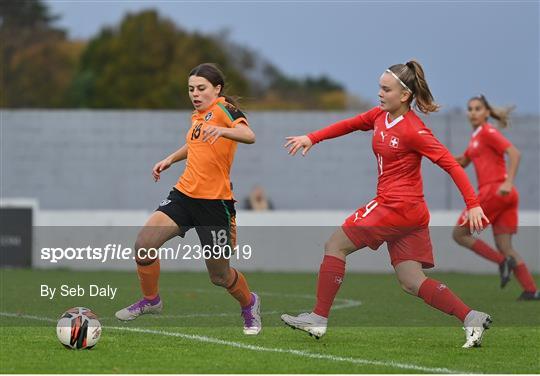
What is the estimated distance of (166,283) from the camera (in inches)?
650

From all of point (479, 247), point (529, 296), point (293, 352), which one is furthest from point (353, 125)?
point (529, 296)

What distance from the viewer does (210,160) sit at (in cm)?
925

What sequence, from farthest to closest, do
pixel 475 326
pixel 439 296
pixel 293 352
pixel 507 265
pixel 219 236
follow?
pixel 507 265 < pixel 219 236 < pixel 439 296 < pixel 475 326 < pixel 293 352

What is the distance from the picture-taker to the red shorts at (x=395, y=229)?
882 centimetres

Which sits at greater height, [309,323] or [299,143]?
[299,143]

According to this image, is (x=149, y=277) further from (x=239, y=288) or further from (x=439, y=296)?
(x=439, y=296)

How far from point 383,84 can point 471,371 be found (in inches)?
95.0

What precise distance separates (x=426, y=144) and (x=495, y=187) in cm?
576

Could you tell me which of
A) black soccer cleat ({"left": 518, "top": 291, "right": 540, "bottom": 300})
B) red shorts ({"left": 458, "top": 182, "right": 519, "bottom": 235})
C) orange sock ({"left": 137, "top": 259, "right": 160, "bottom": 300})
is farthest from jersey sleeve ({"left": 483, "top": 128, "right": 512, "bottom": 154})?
orange sock ({"left": 137, "top": 259, "right": 160, "bottom": 300})

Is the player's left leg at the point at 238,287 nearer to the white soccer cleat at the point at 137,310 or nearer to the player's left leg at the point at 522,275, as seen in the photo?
the white soccer cleat at the point at 137,310

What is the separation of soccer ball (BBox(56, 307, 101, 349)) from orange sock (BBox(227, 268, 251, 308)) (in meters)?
1.44

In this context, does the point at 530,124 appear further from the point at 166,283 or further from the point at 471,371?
the point at 471,371

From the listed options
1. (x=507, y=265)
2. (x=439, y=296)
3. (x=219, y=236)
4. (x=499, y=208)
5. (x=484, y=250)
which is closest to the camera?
(x=439, y=296)
